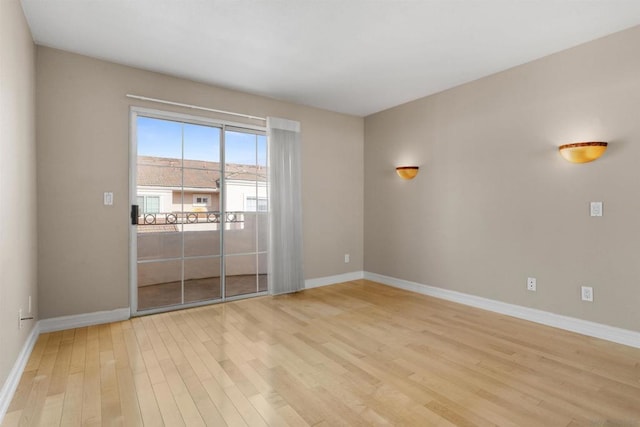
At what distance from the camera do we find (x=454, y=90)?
3957mm

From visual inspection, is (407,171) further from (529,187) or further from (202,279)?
(202,279)

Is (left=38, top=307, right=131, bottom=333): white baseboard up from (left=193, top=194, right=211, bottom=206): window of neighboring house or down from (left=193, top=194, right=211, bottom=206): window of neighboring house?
down

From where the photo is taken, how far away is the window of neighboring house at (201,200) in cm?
390

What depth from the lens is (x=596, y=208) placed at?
2.85 meters

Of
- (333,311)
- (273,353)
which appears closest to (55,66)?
(273,353)

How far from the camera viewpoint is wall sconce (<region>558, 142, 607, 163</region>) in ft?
9.00

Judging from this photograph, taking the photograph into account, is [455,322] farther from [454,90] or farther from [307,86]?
[307,86]

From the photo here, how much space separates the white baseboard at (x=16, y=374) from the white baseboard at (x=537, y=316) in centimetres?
406

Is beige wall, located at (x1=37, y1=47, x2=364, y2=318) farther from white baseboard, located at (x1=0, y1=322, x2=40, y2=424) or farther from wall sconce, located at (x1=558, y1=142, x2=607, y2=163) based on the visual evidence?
wall sconce, located at (x1=558, y1=142, x2=607, y2=163)

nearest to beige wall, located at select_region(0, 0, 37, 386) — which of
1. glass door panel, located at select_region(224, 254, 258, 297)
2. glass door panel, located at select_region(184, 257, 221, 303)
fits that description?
glass door panel, located at select_region(184, 257, 221, 303)

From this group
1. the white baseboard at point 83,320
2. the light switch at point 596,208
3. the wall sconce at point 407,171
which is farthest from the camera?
the wall sconce at point 407,171

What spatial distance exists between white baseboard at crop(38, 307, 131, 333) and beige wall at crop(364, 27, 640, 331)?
3519 mm

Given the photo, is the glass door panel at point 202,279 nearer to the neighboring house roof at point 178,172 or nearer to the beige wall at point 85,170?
the beige wall at point 85,170

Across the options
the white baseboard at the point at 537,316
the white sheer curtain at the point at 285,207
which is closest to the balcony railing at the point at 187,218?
the white sheer curtain at the point at 285,207
